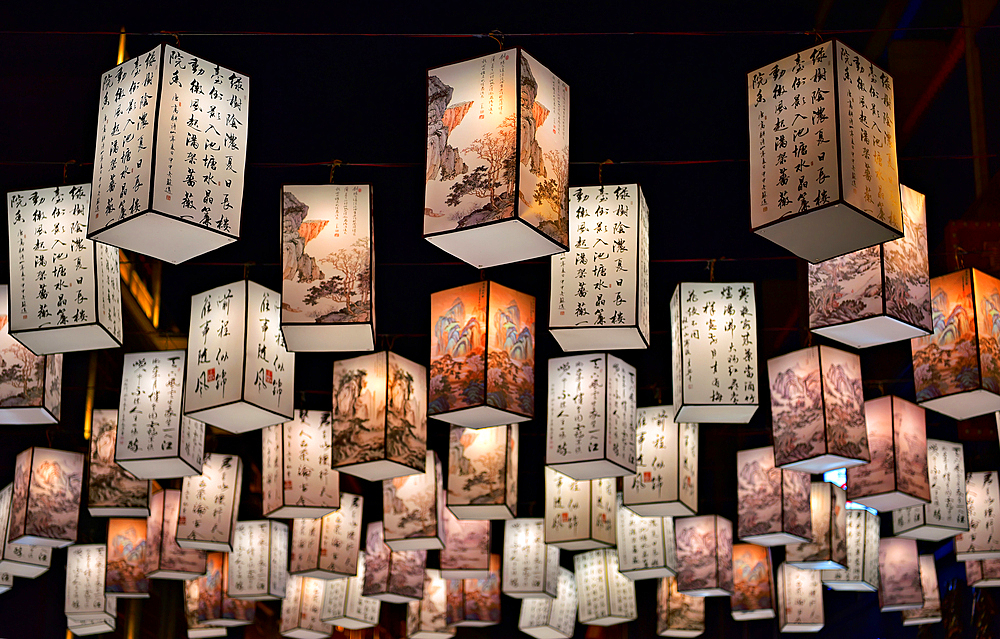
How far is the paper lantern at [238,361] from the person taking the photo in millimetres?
5945

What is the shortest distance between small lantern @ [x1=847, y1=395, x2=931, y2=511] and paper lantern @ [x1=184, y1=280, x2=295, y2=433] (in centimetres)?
383

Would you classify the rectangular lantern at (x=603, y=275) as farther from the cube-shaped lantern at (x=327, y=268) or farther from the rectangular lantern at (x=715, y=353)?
the cube-shaped lantern at (x=327, y=268)

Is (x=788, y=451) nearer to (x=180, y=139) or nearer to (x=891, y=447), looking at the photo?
(x=891, y=447)

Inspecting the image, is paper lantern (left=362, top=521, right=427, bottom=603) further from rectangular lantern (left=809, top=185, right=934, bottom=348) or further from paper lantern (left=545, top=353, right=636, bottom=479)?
rectangular lantern (left=809, top=185, right=934, bottom=348)

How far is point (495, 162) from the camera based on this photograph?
4.58 meters

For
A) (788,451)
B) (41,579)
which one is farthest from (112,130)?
(41,579)

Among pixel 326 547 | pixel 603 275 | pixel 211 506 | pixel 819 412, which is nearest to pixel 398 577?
pixel 326 547

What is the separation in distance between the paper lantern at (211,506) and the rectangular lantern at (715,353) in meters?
3.53

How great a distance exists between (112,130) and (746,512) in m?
5.49

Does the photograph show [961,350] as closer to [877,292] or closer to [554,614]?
[877,292]

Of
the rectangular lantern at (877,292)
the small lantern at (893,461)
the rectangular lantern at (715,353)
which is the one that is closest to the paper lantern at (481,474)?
→ the rectangular lantern at (715,353)

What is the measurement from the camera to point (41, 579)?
9938mm

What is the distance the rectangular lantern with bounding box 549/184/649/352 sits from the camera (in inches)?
217

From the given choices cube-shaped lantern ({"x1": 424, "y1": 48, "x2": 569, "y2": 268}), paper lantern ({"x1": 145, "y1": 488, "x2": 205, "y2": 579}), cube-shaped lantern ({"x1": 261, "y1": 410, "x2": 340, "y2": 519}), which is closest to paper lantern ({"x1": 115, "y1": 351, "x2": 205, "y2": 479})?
cube-shaped lantern ({"x1": 261, "y1": 410, "x2": 340, "y2": 519})
